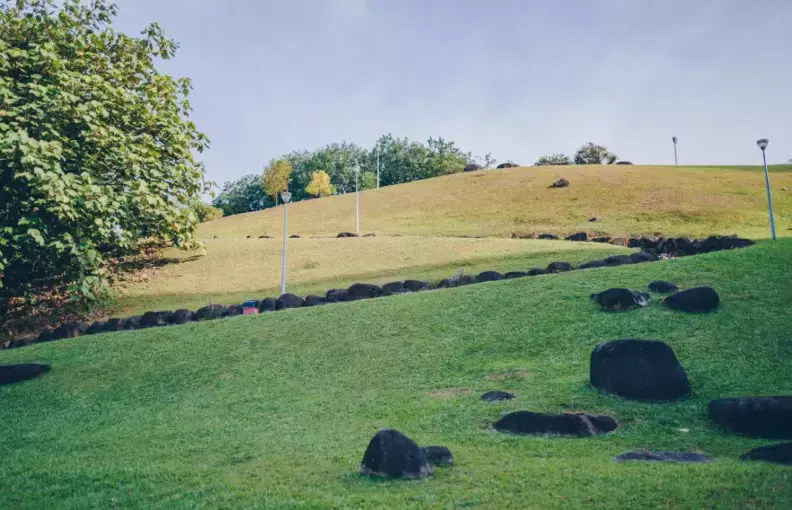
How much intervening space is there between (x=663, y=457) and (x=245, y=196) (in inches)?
6050

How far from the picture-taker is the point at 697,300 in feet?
76.6

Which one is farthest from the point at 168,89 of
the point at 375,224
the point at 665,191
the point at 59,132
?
the point at 665,191

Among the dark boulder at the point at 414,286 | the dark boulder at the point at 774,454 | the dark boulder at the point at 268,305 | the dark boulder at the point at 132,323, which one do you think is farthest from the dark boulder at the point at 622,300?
the dark boulder at the point at 132,323

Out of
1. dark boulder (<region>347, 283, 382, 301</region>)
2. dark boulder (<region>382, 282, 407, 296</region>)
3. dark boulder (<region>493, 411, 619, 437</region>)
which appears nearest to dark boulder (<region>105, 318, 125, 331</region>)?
dark boulder (<region>347, 283, 382, 301</region>)

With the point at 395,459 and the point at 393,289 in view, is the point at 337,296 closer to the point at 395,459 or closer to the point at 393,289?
the point at 393,289

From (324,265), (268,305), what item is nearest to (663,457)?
(268,305)

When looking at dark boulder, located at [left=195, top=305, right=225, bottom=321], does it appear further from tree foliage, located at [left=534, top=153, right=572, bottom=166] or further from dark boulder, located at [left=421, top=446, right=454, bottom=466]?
tree foliage, located at [left=534, top=153, right=572, bottom=166]

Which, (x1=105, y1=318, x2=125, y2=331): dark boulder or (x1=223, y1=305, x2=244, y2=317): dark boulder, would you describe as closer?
(x1=105, y1=318, x2=125, y2=331): dark boulder

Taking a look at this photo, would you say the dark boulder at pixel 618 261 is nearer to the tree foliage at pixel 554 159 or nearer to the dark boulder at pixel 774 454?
the dark boulder at pixel 774 454

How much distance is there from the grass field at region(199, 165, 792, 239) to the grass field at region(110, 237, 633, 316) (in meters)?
14.3

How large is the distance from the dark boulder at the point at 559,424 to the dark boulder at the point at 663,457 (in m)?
1.81

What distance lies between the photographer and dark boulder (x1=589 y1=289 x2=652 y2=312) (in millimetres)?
24531

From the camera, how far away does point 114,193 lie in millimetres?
29266

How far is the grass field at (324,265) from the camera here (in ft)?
147
